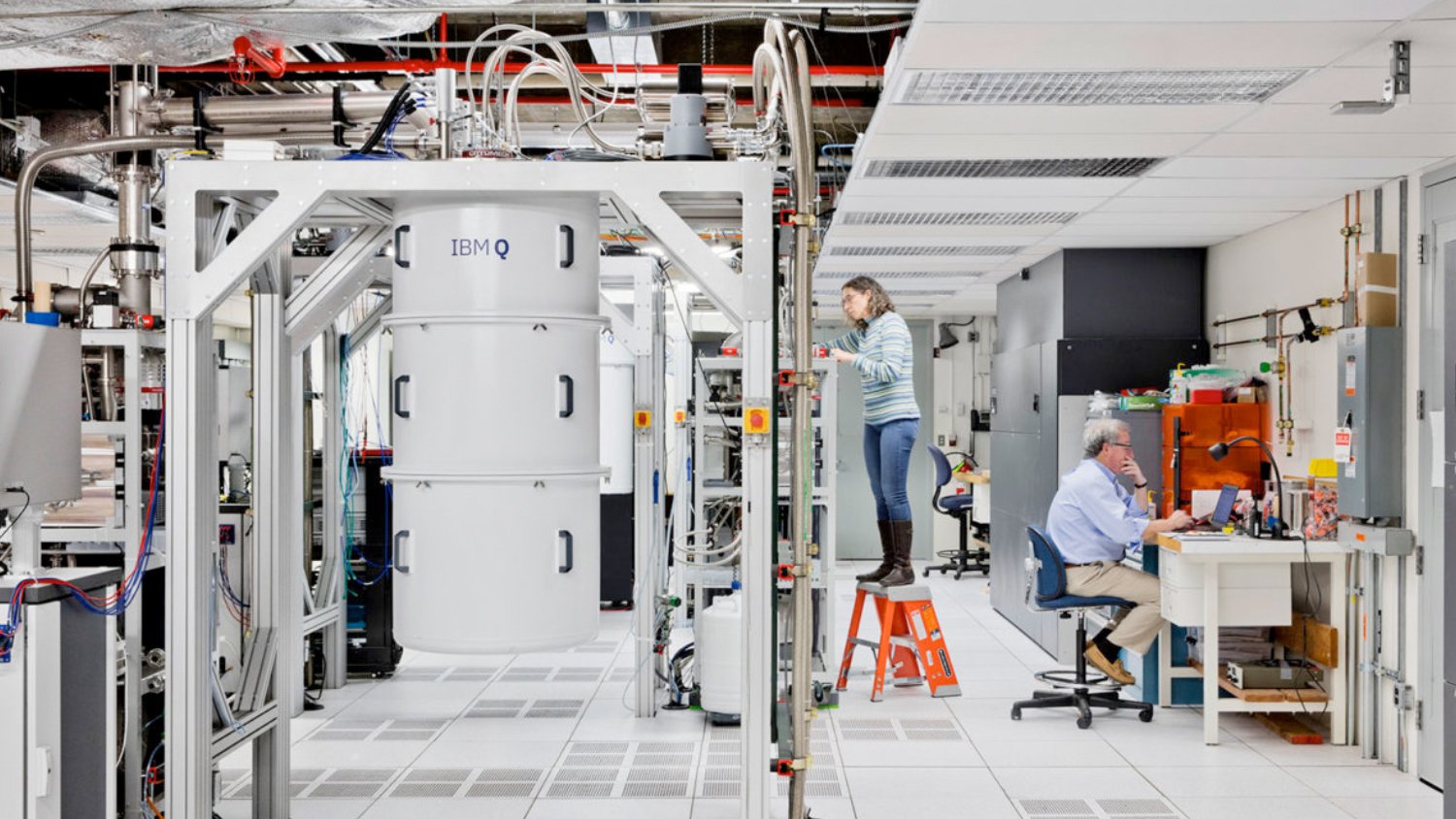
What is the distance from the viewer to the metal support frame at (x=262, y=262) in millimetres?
3188

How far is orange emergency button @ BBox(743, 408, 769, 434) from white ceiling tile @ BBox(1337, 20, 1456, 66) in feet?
6.41

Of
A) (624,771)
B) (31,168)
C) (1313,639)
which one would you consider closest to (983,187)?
(1313,639)

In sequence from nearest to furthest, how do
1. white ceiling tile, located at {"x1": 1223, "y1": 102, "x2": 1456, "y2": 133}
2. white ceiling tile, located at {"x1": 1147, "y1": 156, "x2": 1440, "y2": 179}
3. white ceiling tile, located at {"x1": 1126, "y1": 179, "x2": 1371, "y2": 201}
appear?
white ceiling tile, located at {"x1": 1223, "y1": 102, "x2": 1456, "y2": 133}, white ceiling tile, located at {"x1": 1147, "y1": 156, "x2": 1440, "y2": 179}, white ceiling tile, located at {"x1": 1126, "y1": 179, "x2": 1371, "y2": 201}

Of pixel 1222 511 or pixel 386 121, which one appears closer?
pixel 386 121

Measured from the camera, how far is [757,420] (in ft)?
10.5

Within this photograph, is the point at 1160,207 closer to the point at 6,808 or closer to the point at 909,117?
the point at 909,117

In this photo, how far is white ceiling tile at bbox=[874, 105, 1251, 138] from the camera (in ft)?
12.7

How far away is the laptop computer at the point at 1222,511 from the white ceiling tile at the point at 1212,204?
1339mm

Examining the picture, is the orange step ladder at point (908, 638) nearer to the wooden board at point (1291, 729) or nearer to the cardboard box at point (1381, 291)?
the wooden board at point (1291, 729)

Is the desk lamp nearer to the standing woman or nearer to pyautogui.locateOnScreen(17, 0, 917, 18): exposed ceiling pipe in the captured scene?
the standing woman

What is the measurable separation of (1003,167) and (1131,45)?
1541 mm

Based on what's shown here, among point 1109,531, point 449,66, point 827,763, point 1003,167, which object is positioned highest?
point 449,66

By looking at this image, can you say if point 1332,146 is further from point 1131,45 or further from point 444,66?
point 444,66

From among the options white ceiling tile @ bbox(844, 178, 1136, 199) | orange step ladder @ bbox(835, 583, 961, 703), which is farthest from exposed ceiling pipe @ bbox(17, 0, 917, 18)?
orange step ladder @ bbox(835, 583, 961, 703)
